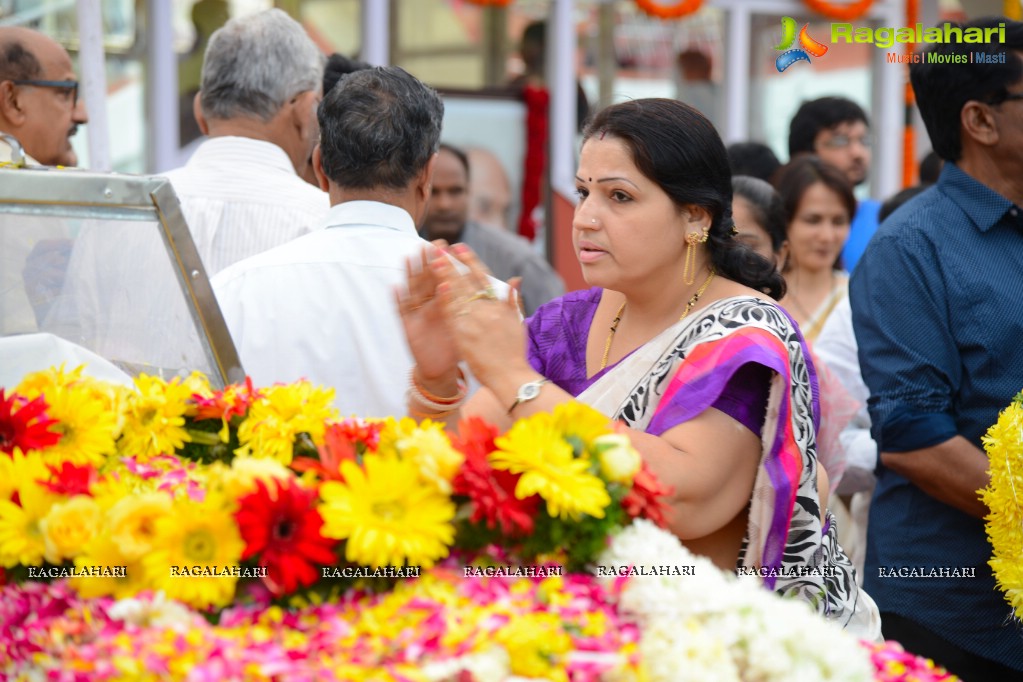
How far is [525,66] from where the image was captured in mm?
8344

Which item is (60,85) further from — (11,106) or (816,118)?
(816,118)

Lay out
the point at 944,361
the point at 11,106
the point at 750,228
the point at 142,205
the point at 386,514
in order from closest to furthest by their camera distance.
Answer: the point at 386,514, the point at 142,205, the point at 944,361, the point at 11,106, the point at 750,228

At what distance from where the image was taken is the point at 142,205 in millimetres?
2090

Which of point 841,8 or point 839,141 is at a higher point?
point 841,8

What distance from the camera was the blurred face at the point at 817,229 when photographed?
4.60 meters

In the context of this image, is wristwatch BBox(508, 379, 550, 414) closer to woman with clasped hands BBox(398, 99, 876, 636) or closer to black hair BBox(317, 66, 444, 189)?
woman with clasped hands BBox(398, 99, 876, 636)

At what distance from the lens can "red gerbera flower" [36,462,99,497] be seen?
5.21 feet

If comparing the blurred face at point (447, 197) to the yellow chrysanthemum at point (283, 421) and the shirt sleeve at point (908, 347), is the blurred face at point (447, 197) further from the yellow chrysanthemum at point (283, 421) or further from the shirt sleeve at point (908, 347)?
the yellow chrysanthemum at point (283, 421)

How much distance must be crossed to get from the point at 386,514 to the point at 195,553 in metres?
0.24

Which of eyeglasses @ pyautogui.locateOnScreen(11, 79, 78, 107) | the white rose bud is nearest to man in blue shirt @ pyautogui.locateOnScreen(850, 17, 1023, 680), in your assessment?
the white rose bud

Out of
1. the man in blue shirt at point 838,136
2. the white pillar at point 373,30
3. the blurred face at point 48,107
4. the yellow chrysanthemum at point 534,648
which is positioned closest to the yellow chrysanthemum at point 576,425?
the yellow chrysanthemum at point 534,648

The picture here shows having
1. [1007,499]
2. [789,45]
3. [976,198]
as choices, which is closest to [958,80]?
[976,198]

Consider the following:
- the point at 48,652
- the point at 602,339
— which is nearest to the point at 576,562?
the point at 48,652

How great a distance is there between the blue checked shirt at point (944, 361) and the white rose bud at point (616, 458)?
1481 millimetres
